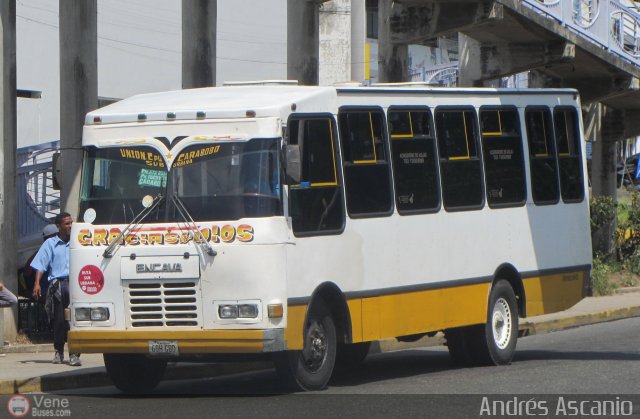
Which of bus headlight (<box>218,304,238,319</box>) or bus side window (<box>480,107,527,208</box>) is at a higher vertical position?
bus side window (<box>480,107,527,208</box>)

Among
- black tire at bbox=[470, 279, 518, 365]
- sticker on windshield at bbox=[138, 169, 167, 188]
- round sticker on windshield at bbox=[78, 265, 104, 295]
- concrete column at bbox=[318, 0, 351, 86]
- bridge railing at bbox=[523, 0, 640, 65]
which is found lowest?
black tire at bbox=[470, 279, 518, 365]

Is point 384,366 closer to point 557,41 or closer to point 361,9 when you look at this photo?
point 361,9

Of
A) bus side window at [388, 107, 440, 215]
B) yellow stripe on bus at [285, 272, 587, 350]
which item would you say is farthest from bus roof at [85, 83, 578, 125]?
yellow stripe on bus at [285, 272, 587, 350]

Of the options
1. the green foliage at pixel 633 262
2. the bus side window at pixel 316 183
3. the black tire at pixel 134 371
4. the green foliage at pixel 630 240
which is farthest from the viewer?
the green foliage at pixel 630 240

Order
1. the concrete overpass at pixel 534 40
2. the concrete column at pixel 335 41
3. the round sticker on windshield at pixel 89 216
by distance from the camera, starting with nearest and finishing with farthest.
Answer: the round sticker on windshield at pixel 89 216 < the concrete overpass at pixel 534 40 < the concrete column at pixel 335 41

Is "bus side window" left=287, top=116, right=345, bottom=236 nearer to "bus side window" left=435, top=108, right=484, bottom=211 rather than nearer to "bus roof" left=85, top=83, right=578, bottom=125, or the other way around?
"bus roof" left=85, top=83, right=578, bottom=125

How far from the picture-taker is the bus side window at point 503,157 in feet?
51.9

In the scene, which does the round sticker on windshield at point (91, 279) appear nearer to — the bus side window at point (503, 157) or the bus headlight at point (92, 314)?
the bus headlight at point (92, 314)

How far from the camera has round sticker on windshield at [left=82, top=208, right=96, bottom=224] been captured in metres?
13.1

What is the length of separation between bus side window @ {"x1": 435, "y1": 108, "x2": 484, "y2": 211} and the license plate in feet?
13.3

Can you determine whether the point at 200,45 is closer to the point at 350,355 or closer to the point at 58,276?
the point at 58,276

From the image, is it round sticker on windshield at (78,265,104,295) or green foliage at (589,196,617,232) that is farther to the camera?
green foliage at (589,196,617,232)

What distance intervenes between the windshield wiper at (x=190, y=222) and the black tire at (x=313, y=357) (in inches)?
47.4

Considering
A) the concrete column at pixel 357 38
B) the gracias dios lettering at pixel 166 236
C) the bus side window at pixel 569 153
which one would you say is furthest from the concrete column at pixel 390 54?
the gracias dios lettering at pixel 166 236
